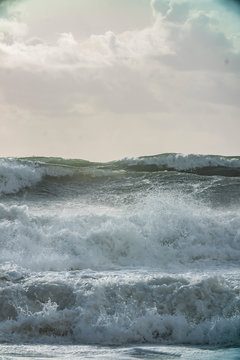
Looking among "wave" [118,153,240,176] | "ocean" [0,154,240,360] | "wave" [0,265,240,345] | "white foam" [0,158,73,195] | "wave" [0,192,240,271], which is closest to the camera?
"ocean" [0,154,240,360]

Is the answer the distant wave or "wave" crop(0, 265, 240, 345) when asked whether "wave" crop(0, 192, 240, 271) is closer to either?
"wave" crop(0, 265, 240, 345)

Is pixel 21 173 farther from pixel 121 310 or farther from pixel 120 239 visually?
pixel 121 310

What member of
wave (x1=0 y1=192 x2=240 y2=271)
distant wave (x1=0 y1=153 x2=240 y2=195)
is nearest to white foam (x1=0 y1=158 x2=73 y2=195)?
distant wave (x1=0 y1=153 x2=240 y2=195)

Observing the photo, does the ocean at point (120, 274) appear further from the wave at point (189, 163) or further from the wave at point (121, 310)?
the wave at point (189, 163)

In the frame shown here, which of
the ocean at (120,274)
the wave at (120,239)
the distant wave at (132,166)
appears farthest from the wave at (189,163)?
the wave at (120,239)

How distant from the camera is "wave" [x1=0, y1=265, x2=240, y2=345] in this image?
674 centimetres

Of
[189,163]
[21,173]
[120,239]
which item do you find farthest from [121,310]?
[189,163]

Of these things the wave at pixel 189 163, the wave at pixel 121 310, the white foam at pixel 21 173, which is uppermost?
the wave at pixel 189 163

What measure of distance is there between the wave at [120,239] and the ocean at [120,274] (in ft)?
0.06

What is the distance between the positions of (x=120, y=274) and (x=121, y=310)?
2.11m

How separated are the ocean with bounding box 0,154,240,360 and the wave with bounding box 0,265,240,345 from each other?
0.01m

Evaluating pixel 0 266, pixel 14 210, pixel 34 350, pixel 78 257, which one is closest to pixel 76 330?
pixel 34 350

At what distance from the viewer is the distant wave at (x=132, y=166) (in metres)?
20.7

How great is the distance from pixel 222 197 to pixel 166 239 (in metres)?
6.17
